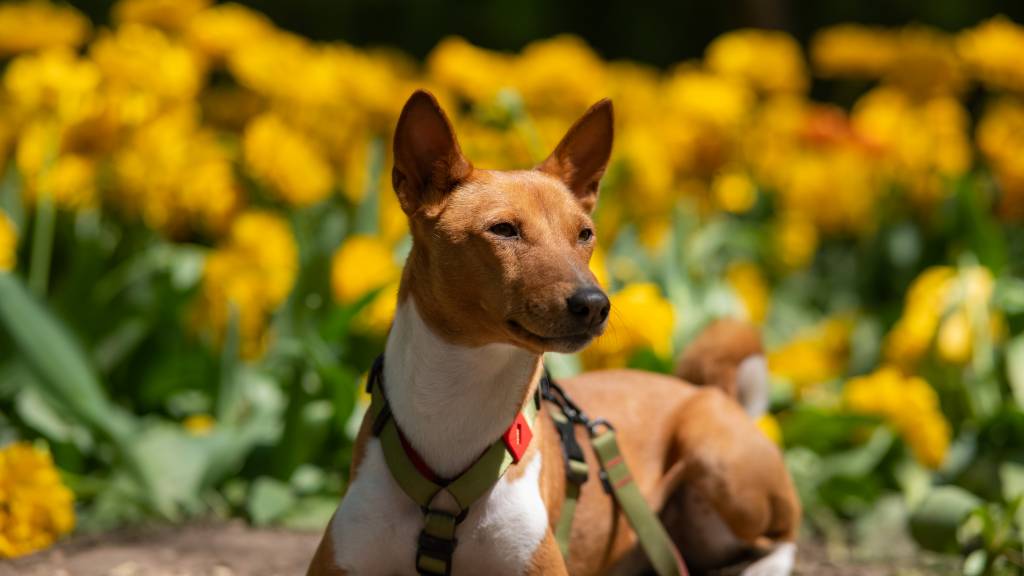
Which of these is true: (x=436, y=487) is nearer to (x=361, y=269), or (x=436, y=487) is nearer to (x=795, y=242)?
(x=361, y=269)

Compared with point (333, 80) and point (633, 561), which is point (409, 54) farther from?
point (633, 561)

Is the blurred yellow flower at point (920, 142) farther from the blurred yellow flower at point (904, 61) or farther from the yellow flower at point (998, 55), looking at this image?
the yellow flower at point (998, 55)

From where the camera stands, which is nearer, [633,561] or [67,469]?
[633,561]

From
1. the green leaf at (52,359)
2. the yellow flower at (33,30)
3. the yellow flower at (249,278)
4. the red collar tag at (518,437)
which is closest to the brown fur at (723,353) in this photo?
the red collar tag at (518,437)

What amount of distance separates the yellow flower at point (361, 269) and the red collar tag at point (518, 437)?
6.21 ft

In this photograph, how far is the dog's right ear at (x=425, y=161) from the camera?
9.64 feet

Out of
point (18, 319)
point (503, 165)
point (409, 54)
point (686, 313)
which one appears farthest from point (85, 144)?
point (409, 54)

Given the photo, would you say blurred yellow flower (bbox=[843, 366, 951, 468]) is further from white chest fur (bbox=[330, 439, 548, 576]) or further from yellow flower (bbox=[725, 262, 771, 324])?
white chest fur (bbox=[330, 439, 548, 576])

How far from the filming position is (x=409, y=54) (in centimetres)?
1061

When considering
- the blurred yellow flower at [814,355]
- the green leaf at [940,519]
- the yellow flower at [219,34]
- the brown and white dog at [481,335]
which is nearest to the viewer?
the brown and white dog at [481,335]

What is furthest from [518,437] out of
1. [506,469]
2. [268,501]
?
[268,501]

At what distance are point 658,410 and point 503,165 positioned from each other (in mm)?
2113

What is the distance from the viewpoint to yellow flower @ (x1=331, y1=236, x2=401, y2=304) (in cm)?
497

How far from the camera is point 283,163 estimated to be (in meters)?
5.40
